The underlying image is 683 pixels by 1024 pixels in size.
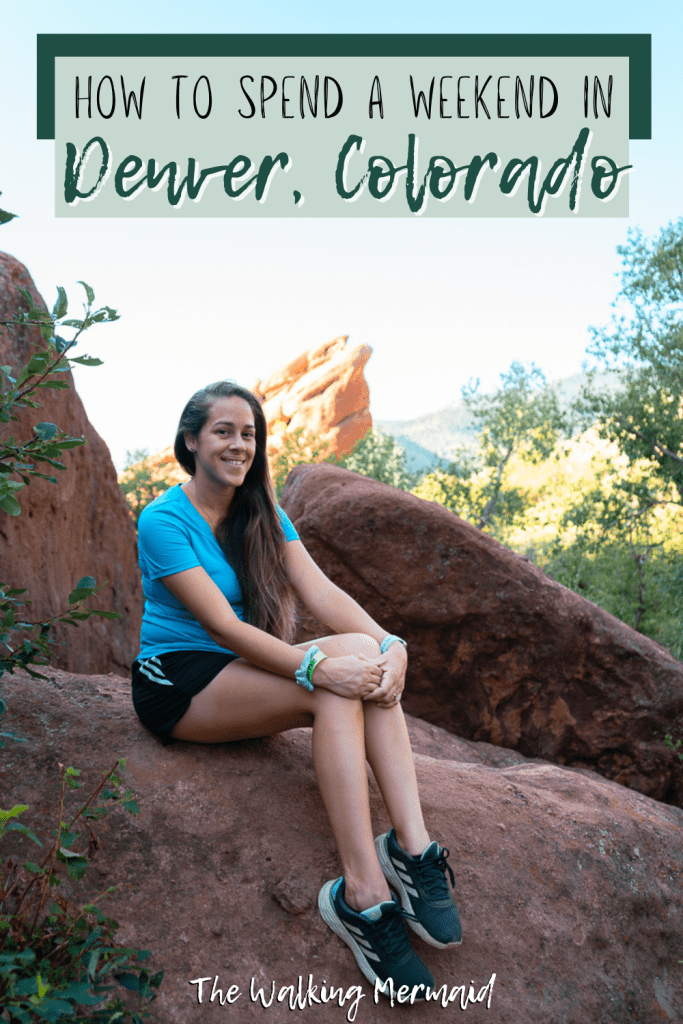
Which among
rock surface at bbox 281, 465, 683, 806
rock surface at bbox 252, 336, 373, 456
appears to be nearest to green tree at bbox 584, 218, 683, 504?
rock surface at bbox 281, 465, 683, 806

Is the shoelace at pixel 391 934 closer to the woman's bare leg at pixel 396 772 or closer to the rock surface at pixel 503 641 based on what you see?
the woman's bare leg at pixel 396 772

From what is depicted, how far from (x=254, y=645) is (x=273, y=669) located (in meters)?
0.11

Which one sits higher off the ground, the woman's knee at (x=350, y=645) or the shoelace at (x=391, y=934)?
the woman's knee at (x=350, y=645)

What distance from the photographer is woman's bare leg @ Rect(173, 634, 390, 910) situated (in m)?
2.67

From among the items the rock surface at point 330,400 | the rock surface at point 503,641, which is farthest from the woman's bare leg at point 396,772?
the rock surface at point 330,400

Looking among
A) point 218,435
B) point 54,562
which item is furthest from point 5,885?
point 54,562

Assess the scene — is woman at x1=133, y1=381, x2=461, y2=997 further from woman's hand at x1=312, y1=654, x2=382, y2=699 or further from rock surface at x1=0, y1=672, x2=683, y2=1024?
rock surface at x1=0, y1=672, x2=683, y2=1024

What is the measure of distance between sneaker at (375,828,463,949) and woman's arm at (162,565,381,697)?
1.97ft

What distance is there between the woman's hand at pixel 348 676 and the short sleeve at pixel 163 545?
0.63 meters

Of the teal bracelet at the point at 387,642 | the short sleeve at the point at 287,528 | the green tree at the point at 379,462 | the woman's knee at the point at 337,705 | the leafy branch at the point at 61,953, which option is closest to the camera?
the leafy branch at the point at 61,953

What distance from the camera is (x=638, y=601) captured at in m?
12.6

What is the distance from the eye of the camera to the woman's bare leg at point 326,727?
2668 mm

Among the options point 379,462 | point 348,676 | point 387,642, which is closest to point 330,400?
point 379,462

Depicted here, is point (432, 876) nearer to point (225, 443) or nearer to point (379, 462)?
point (225, 443)
